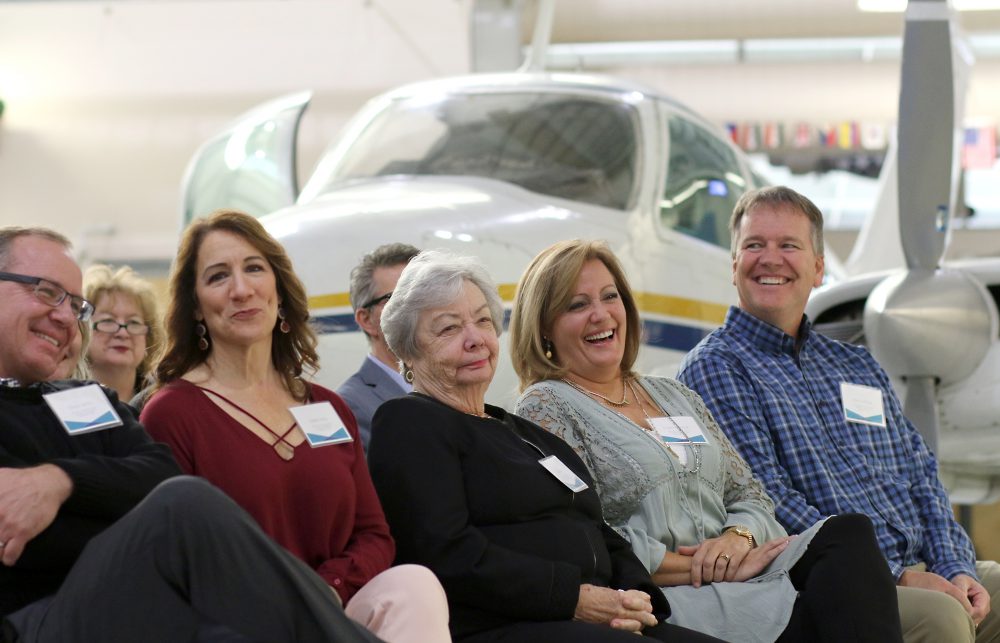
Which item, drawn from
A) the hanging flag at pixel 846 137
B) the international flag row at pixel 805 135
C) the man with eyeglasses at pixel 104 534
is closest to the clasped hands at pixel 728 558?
the man with eyeglasses at pixel 104 534

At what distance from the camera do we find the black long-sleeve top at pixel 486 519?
2.57 meters

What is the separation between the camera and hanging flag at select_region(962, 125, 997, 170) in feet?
44.2

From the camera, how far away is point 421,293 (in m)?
2.88

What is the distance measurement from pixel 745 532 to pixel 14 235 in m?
1.76

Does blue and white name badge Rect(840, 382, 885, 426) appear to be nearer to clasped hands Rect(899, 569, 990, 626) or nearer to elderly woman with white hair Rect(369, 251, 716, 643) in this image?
clasped hands Rect(899, 569, 990, 626)

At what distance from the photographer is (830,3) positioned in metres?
8.21

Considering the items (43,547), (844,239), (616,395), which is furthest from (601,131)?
(844,239)

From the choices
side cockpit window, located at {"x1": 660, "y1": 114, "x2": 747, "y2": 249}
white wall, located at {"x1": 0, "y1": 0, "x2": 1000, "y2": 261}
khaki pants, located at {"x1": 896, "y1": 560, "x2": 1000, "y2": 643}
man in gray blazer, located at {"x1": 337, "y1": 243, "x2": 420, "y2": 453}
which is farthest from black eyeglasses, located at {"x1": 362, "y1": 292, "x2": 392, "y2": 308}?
white wall, located at {"x1": 0, "y1": 0, "x2": 1000, "y2": 261}

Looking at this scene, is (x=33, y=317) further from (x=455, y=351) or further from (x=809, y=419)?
(x=809, y=419)

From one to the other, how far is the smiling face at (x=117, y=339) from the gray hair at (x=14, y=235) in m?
1.12

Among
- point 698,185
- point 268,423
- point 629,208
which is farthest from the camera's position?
point 698,185

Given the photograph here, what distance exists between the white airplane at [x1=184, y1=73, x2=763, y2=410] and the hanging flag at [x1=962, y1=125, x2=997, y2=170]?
26.7 ft

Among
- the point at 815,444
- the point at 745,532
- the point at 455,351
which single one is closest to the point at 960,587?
the point at 815,444

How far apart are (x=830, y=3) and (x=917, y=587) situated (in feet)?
18.8
